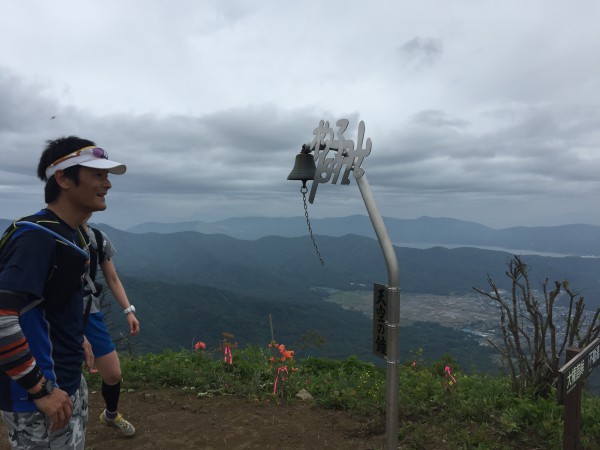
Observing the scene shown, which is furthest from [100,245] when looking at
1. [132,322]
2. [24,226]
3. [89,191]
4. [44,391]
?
[44,391]

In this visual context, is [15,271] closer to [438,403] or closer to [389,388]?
[389,388]

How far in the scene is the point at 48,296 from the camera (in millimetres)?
2197

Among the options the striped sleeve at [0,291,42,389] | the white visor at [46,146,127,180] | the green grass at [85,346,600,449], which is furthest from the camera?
the green grass at [85,346,600,449]

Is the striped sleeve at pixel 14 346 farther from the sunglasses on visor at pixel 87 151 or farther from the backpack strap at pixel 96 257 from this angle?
the backpack strap at pixel 96 257

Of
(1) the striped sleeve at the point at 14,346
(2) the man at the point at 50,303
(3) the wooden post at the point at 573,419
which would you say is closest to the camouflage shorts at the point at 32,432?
(2) the man at the point at 50,303

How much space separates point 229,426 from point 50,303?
352cm

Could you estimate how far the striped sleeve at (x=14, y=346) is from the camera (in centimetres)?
191

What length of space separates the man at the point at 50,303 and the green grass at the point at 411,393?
3682 mm

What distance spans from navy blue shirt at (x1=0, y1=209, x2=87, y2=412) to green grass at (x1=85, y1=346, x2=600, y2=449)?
372 cm

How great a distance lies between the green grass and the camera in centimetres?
455

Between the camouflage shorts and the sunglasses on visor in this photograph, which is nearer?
the camouflage shorts

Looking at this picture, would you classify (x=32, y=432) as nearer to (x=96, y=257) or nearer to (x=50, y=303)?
(x=50, y=303)

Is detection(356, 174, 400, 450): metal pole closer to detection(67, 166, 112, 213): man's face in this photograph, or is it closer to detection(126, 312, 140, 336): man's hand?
detection(67, 166, 112, 213): man's face

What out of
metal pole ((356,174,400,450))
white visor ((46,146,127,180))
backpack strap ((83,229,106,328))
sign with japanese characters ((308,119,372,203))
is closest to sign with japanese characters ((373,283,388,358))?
metal pole ((356,174,400,450))
